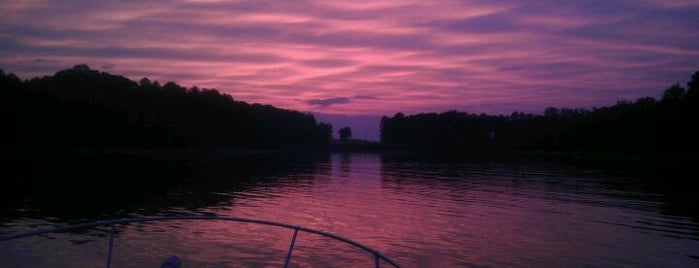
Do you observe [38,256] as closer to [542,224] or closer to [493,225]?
[493,225]

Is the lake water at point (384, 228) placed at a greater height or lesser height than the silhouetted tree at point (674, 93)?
lesser

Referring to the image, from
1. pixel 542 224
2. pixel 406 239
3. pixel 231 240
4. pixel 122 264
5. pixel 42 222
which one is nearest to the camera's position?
pixel 122 264

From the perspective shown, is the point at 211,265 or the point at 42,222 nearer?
the point at 211,265

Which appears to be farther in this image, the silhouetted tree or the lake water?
the silhouetted tree

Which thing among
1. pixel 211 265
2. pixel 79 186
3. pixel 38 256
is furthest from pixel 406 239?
pixel 79 186

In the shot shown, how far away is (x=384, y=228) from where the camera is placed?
3253cm

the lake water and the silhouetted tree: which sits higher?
the silhouetted tree

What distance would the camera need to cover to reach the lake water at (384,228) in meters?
24.1

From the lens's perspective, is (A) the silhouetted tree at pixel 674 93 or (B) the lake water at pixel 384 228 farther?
(A) the silhouetted tree at pixel 674 93

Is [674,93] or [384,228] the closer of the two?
[384,228]

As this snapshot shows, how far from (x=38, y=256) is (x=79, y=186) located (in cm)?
3368

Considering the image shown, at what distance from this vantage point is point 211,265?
22531 mm

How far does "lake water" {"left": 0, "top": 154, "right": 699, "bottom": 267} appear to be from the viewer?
79.2 ft

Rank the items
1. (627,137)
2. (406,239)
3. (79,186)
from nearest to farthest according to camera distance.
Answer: (406,239)
(79,186)
(627,137)
